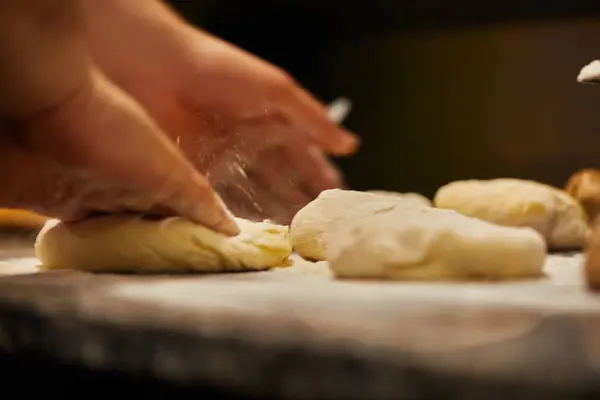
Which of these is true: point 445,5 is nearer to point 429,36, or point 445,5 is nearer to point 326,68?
point 429,36

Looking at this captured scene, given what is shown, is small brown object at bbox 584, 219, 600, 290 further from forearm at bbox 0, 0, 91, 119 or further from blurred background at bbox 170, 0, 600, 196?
blurred background at bbox 170, 0, 600, 196

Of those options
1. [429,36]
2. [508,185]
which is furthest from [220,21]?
[508,185]

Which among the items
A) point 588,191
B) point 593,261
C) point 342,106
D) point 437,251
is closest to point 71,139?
point 437,251

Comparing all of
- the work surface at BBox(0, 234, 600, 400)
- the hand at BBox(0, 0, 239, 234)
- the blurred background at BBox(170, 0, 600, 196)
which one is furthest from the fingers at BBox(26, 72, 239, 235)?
the blurred background at BBox(170, 0, 600, 196)

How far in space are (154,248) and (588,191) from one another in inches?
23.7

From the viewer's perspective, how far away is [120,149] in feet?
2.17

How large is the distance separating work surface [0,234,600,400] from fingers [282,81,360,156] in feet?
1.88

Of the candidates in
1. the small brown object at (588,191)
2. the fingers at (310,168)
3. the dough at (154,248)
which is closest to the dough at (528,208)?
the small brown object at (588,191)

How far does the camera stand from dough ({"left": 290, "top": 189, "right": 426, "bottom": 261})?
0.68 m

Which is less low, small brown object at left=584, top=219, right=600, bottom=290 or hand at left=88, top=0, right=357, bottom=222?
hand at left=88, top=0, right=357, bottom=222

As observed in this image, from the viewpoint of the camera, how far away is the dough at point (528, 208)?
0.87m

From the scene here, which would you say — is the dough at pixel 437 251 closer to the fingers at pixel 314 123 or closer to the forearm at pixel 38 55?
the forearm at pixel 38 55

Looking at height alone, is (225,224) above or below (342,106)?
below

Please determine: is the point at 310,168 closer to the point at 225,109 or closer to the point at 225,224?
the point at 225,109
